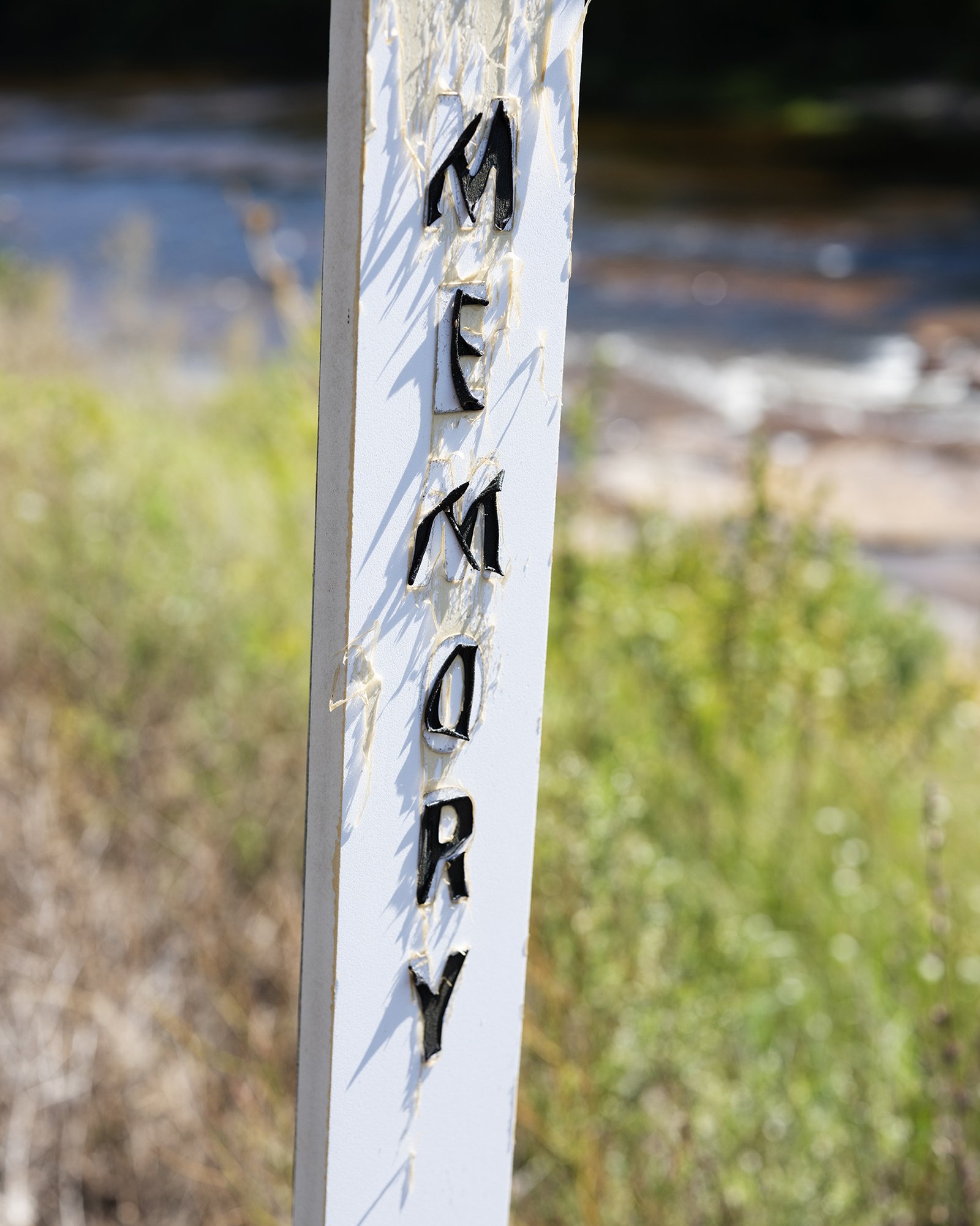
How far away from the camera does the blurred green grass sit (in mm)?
1247

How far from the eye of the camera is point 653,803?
2.06 meters

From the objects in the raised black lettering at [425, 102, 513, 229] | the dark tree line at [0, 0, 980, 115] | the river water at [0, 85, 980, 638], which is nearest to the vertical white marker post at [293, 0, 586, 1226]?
the raised black lettering at [425, 102, 513, 229]

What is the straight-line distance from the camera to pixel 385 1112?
0.75m

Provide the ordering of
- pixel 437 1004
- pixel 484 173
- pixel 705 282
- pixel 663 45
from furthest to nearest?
pixel 663 45, pixel 705 282, pixel 437 1004, pixel 484 173

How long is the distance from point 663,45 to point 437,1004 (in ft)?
62.8

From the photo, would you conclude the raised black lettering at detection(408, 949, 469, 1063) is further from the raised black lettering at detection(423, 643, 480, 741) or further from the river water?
the river water

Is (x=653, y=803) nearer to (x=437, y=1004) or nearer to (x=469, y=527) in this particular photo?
(x=437, y=1004)

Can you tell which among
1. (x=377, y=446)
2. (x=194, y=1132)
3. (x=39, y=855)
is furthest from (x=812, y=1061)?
(x=377, y=446)

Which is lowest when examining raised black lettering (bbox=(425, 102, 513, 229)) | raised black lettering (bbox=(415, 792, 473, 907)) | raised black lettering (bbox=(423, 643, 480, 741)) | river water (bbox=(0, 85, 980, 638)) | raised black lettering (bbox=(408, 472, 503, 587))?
raised black lettering (bbox=(415, 792, 473, 907))

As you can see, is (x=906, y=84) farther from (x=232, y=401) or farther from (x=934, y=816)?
(x=934, y=816)

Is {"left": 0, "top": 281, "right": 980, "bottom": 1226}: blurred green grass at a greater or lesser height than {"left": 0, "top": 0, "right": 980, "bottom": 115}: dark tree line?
lesser

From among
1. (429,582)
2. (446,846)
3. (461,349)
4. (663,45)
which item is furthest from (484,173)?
(663,45)

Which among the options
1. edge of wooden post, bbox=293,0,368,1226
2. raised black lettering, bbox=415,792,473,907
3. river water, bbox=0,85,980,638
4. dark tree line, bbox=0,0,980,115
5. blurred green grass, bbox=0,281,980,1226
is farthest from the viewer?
dark tree line, bbox=0,0,980,115

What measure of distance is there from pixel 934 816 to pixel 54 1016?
3.50ft
